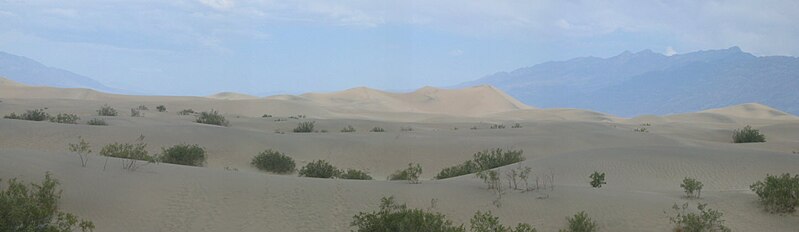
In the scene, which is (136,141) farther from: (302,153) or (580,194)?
(580,194)

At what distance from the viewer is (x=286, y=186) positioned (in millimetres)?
10625

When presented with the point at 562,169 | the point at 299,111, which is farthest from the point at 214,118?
the point at 299,111

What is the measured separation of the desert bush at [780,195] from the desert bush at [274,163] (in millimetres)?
10212

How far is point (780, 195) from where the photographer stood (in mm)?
9359

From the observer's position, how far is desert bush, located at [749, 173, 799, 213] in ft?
30.5

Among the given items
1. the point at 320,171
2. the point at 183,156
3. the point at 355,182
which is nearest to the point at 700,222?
the point at 355,182

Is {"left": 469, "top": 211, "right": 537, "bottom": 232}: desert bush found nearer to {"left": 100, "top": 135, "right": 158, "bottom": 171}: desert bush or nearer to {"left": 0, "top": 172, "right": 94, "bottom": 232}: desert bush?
{"left": 0, "top": 172, "right": 94, "bottom": 232}: desert bush

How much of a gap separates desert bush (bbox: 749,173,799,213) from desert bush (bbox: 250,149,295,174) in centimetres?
1021

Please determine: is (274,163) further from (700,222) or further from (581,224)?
(700,222)

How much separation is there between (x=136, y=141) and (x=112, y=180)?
31.0 ft

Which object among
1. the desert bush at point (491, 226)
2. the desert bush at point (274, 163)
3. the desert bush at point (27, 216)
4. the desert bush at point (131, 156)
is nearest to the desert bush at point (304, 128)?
the desert bush at point (274, 163)

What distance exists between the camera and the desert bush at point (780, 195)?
30.5ft

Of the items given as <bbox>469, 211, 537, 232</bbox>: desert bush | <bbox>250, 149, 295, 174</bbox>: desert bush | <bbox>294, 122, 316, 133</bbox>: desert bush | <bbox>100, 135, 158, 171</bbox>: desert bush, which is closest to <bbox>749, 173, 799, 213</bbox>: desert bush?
<bbox>469, 211, 537, 232</bbox>: desert bush

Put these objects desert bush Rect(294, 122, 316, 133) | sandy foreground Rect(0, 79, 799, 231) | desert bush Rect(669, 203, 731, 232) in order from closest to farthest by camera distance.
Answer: desert bush Rect(669, 203, 731, 232), sandy foreground Rect(0, 79, 799, 231), desert bush Rect(294, 122, 316, 133)
